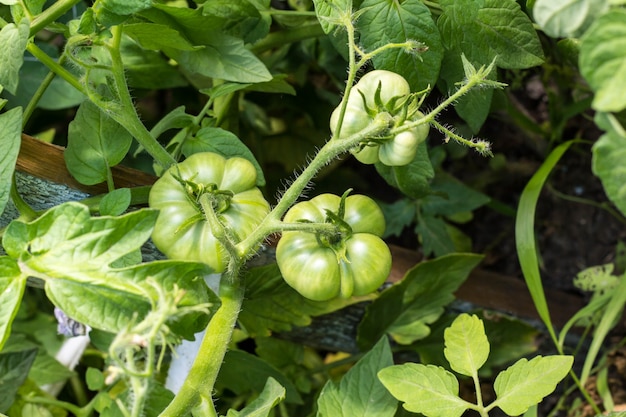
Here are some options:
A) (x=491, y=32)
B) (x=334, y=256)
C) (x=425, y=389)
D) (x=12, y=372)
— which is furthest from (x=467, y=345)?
(x=12, y=372)

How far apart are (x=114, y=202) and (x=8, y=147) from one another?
14cm

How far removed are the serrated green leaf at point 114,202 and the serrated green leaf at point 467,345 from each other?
0.45m

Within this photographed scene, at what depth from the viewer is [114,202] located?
875 millimetres

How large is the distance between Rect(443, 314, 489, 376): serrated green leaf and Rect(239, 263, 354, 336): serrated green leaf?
1.09ft

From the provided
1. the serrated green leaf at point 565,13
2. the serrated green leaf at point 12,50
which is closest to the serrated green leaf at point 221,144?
the serrated green leaf at point 12,50

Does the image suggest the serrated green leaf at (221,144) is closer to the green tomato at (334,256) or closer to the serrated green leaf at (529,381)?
the green tomato at (334,256)

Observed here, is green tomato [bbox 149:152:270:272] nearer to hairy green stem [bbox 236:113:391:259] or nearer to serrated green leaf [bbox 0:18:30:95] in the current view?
hairy green stem [bbox 236:113:391:259]

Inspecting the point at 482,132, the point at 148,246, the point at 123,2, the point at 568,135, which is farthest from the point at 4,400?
the point at 568,135

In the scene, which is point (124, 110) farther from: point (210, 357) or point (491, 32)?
point (491, 32)

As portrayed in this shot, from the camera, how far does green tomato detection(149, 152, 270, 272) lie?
2.92 ft

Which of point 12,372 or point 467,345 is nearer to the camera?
point 467,345

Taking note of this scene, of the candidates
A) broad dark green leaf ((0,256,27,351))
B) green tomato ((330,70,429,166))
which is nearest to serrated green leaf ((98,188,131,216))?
broad dark green leaf ((0,256,27,351))

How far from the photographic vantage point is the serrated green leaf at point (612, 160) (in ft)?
1.80

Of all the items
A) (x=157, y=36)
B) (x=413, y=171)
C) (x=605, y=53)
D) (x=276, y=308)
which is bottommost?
(x=276, y=308)
